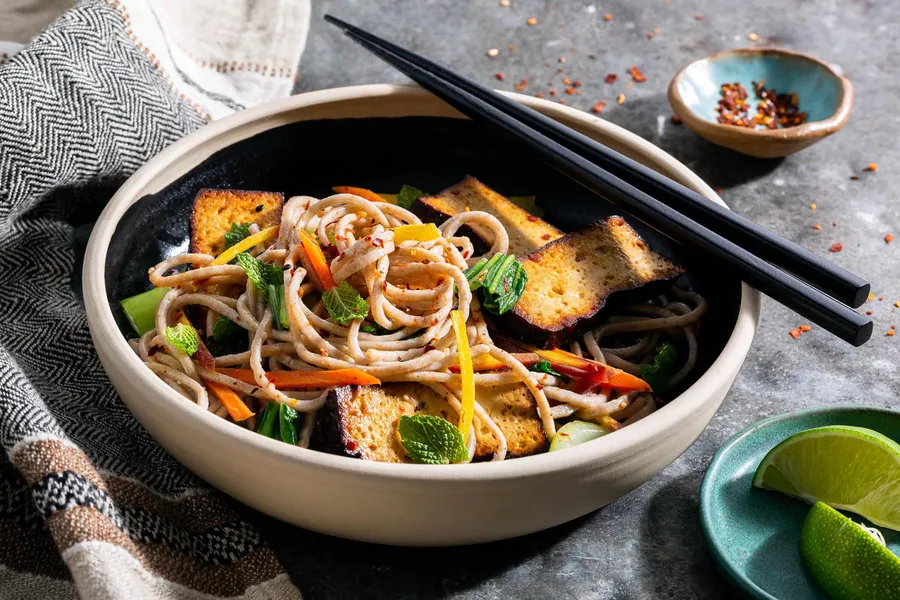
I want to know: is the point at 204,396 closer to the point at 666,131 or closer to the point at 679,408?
the point at 679,408

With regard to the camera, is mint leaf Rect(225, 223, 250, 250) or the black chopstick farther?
mint leaf Rect(225, 223, 250, 250)

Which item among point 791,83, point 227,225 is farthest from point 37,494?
point 791,83

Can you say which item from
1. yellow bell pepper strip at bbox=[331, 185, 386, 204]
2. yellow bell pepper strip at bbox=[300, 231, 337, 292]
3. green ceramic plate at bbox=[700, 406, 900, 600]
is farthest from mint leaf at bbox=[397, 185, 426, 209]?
green ceramic plate at bbox=[700, 406, 900, 600]

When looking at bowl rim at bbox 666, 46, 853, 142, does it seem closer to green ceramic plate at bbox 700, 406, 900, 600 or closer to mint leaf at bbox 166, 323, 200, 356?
green ceramic plate at bbox 700, 406, 900, 600

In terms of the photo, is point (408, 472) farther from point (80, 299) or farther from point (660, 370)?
point (80, 299)

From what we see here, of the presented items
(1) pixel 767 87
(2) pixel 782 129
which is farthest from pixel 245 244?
(1) pixel 767 87

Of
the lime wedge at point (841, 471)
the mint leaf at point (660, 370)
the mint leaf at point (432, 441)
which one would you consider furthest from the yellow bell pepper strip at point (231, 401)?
the lime wedge at point (841, 471)
